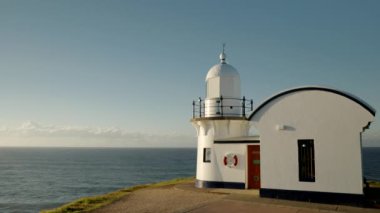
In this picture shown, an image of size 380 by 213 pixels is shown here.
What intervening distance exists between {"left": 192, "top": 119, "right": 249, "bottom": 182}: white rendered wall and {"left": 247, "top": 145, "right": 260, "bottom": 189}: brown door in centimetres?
37

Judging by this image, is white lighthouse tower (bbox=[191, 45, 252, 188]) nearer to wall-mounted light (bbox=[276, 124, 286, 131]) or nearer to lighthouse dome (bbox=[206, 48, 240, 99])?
lighthouse dome (bbox=[206, 48, 240, 99])

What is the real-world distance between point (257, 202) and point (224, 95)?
311 inches

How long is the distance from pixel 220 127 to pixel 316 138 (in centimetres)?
657

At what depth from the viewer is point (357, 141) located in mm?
13727

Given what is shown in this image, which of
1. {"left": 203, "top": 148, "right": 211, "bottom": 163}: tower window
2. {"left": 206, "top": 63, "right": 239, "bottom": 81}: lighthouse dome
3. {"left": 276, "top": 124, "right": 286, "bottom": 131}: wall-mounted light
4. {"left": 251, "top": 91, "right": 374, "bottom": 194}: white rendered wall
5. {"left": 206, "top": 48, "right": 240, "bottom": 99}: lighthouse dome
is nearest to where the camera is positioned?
{"left": 251, "top": 91, "right": 374, "bottom": 194}: white rendered wall

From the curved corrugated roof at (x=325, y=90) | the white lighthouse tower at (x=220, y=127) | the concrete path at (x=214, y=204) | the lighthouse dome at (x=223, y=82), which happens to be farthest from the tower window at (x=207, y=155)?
the curved corrugated roof at (x=325, y=90)

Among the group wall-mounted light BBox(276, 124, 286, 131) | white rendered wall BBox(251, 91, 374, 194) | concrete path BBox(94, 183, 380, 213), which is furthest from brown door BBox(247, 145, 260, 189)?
wall-mounted light BBox(276, 124, 286, 131)

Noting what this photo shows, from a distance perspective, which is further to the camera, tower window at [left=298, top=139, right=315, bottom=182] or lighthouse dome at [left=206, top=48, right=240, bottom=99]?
lighthouse dome at [left=206, top=48, right=240, bottom=99]

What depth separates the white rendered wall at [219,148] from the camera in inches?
736

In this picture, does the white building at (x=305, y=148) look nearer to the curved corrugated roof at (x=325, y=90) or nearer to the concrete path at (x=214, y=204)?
the curved corrugated roof at (x=325, y=90)

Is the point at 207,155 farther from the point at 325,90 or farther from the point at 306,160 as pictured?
the point at 325,90

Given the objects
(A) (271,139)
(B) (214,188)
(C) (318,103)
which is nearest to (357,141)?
(C) (318,103)

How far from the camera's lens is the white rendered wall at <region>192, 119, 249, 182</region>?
1870cm

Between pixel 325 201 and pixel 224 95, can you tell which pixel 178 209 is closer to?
pixel 325 201
